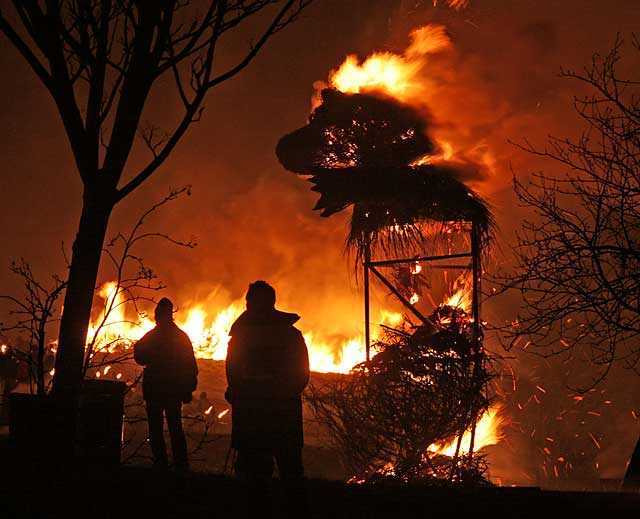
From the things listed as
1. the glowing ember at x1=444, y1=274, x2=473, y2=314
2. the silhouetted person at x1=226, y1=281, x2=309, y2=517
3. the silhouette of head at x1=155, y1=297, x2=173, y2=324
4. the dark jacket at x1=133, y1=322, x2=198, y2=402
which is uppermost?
the glowing ember at x1=444, y1=274, x2=473, y2=314

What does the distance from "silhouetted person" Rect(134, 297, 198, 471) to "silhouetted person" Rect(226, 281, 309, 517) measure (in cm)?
264

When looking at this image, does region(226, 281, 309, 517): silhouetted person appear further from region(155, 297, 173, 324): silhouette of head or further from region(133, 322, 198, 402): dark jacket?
region(155, 297, 173, 324): silhouette of head

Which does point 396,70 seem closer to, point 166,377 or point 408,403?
point 408,403

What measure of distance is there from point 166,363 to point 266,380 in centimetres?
292

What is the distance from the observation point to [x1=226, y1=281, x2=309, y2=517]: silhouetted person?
14.7ft

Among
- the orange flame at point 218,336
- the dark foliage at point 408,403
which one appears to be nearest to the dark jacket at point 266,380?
the dark foliage at point 408,403

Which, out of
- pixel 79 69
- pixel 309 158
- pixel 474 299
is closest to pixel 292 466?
pixel 79 69

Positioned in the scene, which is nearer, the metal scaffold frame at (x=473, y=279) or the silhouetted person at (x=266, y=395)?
the silhouetted person at (x=266, y=395)

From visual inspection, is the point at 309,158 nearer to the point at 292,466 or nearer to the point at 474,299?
the point at 474,299

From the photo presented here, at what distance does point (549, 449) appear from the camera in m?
28.8

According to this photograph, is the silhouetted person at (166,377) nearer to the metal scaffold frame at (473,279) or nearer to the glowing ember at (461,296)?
the metal scaffold frame at (473,279)

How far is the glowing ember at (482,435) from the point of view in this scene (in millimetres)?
9484

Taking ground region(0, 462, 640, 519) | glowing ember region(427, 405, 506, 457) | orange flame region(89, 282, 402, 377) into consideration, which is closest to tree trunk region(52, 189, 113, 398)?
ground region(0, 462, 640, 519)

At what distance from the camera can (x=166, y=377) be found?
7199 millimetres
